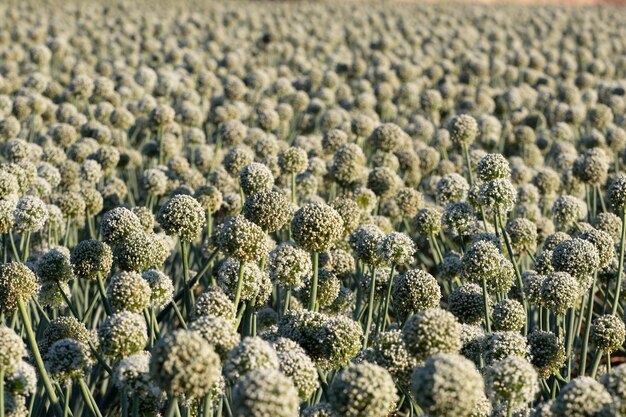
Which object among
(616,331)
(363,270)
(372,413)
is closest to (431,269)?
(363,270)

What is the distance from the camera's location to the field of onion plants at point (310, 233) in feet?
7.18

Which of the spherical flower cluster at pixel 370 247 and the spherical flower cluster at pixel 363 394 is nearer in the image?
the spherical flower cluster at pixel 363 394

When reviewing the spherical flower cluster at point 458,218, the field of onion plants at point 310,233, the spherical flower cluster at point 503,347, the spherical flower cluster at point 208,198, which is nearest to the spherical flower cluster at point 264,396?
the field of onion plants at point 310,233

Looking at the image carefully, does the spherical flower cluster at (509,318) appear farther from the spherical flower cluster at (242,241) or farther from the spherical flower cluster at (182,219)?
the spherical flower cluster at (182,219)

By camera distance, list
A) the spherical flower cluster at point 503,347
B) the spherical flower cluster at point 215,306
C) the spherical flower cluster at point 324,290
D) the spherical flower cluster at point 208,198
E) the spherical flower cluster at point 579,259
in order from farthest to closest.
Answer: the spherical flower cluster at point 208,198 → the spherical flower cluster at point 324,290 → the spherical flower cluster at point 579,259 → the spherical flower cluster at point 215,306 → the spherical flower cluster at point 503,347

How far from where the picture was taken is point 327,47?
33.6 ft

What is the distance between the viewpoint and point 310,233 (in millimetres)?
2945

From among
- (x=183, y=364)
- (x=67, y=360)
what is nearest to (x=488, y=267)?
(x=183, y=364)

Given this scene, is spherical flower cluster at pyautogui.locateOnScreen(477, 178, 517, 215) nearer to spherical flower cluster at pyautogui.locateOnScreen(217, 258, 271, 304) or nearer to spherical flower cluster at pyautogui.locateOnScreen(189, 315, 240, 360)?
spherical flower cluster at pyautogui.locateOnScreen(217, 258, 271, 304)

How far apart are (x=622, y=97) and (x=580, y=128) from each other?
23.3 inches

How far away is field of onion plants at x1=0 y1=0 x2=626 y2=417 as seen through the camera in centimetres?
219

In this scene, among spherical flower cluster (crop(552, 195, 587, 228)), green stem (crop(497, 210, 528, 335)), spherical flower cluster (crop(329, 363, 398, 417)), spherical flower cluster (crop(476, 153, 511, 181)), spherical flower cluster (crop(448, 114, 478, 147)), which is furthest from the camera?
spherical flower cluster (crop(448, 114, 478, 147))

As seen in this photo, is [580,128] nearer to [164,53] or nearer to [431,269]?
[431,269]

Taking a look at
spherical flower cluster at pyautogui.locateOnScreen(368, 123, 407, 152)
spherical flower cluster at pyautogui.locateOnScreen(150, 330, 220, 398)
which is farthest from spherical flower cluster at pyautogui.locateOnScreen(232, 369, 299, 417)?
spherical flower cluster at pyautogui.locateOnScreen(368, 123, 407, 152)
